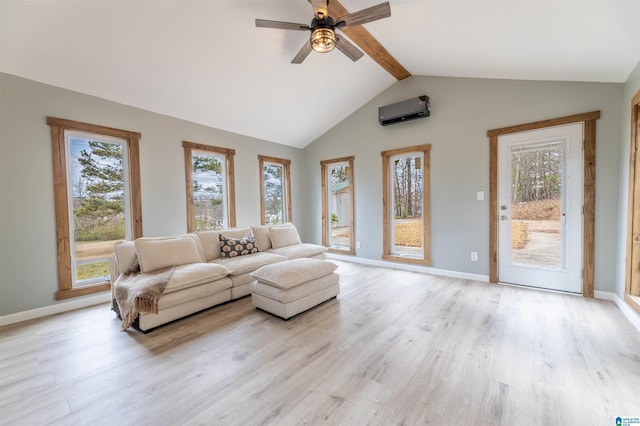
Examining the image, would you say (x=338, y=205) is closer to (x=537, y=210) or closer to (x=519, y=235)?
(x=519, y=235)

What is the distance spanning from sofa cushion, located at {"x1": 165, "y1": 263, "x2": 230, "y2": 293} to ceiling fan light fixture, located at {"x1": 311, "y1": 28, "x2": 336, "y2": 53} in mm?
2651

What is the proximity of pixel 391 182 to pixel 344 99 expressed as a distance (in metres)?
1.79

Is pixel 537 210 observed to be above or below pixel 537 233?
above

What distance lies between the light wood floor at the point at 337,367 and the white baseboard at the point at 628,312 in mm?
56

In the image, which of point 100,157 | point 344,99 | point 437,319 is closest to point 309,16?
→ point 344,99

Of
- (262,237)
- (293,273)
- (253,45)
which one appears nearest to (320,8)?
(253,45)

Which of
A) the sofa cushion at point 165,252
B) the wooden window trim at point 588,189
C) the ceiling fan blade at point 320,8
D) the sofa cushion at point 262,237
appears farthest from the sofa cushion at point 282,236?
the wooden window trim at point 588,189

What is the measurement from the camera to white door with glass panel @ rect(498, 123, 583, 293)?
10.7ft

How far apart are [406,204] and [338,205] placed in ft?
5.16

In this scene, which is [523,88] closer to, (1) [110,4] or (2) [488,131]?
(2) [488,131]

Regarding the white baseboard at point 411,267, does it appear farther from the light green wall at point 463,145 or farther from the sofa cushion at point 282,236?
the sofa cushion at point 282,236

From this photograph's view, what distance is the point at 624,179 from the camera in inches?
112

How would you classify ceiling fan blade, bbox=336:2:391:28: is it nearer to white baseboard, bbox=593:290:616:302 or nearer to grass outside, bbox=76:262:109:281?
white baseboard, bbox=593:290:616:302

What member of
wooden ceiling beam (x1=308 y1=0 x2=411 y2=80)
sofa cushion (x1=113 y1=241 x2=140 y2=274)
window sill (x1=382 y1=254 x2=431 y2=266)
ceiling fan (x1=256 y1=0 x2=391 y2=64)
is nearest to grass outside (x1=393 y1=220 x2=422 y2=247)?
window sill (x1=382 y1=254 x2=431 y2=266)
